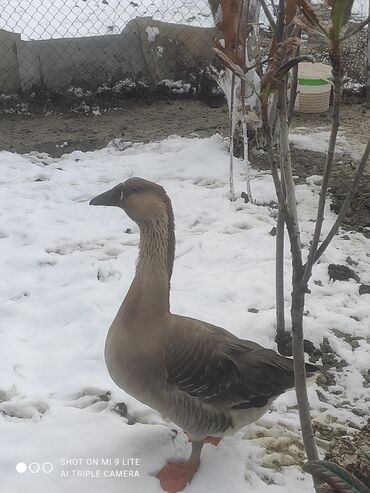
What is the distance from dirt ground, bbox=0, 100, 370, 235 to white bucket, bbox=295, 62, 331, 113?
12cm

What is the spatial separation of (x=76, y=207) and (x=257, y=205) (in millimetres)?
1389

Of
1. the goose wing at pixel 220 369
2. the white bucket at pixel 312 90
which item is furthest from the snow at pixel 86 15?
A: the goose wing at pixel 220 369

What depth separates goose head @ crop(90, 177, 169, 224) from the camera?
247cm

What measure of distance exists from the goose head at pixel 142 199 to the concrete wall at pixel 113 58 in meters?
5.09

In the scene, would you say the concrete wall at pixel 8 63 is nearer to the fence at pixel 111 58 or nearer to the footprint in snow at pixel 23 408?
the fence at pixel 111 58

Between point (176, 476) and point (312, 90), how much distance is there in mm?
5181

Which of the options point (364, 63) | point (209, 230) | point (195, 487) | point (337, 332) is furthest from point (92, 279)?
point (364, 63)

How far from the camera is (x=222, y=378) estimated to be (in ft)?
7.97

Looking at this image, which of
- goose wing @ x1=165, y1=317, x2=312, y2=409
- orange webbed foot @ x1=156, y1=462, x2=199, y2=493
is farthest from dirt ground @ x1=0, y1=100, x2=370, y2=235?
orange webbed foot @ x1=156, y1=462, x2=199, y2=493

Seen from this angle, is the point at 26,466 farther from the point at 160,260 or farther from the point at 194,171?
the point at 194,171

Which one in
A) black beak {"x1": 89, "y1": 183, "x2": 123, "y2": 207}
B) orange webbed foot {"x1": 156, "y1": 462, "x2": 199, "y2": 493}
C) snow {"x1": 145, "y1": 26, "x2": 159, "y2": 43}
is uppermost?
snow {"x1": 145, "y1": 26, "x2": 159, "y2": 43}

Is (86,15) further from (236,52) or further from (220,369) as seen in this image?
(220,369)

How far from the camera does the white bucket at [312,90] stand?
21.9ft

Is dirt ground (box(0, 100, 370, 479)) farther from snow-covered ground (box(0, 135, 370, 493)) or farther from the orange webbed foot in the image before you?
the orange webbed foot
